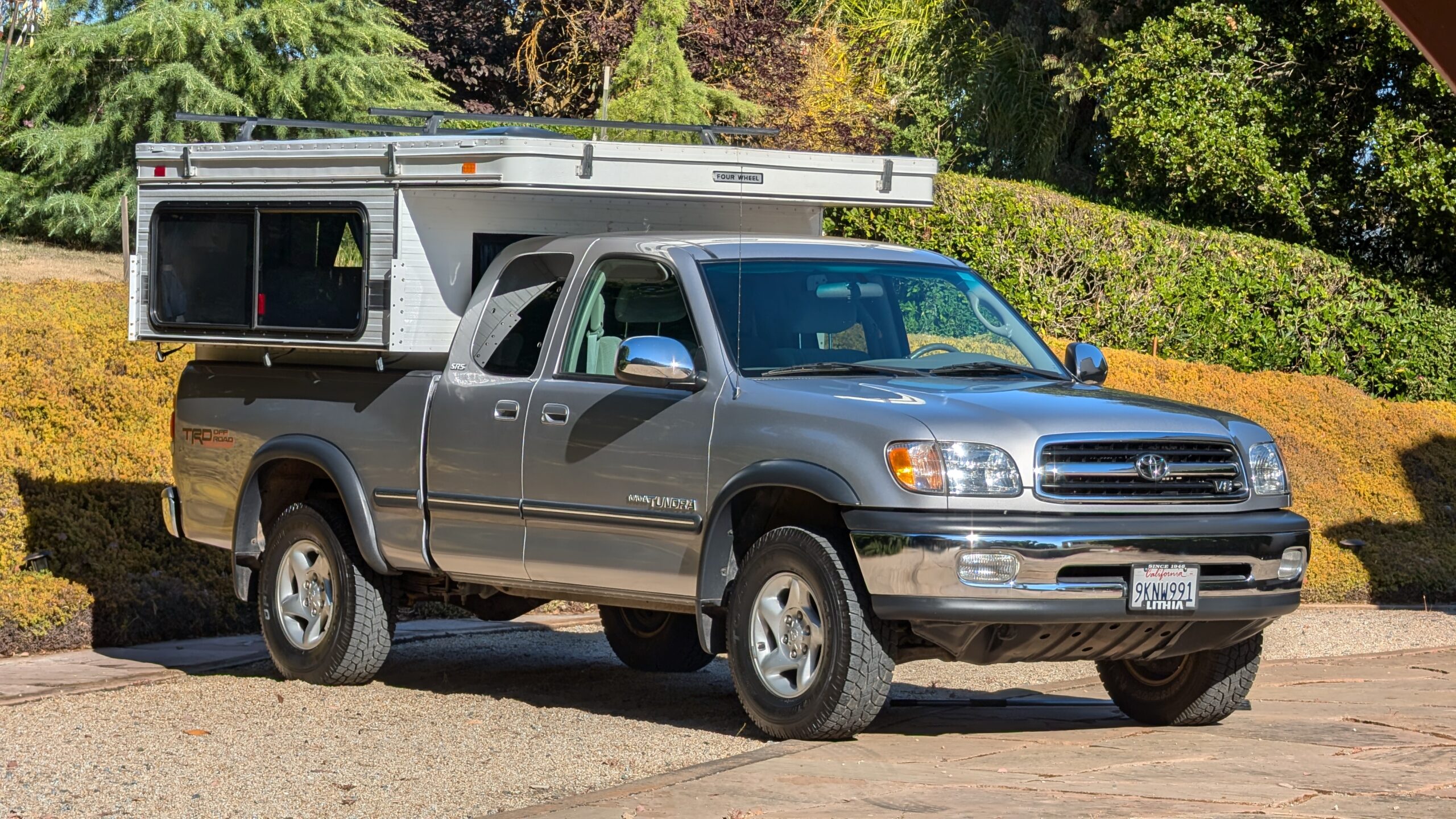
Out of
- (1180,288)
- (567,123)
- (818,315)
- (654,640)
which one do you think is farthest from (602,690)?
(1180,288)

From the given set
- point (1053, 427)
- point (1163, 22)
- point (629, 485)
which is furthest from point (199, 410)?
point (1163, 22)

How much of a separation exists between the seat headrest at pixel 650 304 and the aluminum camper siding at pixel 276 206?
1139 millimetres

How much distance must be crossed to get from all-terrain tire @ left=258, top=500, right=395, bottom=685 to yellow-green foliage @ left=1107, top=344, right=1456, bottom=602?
7.40 metres

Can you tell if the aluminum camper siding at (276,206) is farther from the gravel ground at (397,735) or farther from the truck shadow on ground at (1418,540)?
A: the truck shadow on ground at (1418,540)

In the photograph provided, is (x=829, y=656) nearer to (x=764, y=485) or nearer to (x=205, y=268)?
(x=764, y=485)

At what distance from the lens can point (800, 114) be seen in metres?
25.0

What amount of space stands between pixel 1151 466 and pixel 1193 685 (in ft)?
4.38

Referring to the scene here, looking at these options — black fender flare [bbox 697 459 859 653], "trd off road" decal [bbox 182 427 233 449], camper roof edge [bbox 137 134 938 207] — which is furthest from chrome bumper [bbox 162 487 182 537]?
black fender flare [bbox 697 459 859 653]

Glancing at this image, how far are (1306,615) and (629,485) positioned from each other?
6709 millimetres

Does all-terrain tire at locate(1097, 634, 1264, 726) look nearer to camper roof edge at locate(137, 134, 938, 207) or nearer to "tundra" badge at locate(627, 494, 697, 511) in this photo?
"tundra" badge at locate(627, 494, 697, 511)

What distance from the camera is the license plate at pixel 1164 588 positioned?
674 centimetres

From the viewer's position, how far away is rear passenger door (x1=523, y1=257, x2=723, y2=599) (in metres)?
7.41

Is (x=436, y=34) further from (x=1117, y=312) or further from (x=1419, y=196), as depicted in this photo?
(x=1419, y=196)

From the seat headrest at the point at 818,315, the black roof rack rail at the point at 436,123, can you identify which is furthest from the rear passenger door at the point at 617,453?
the black roof rack rail at the point at 436,123
